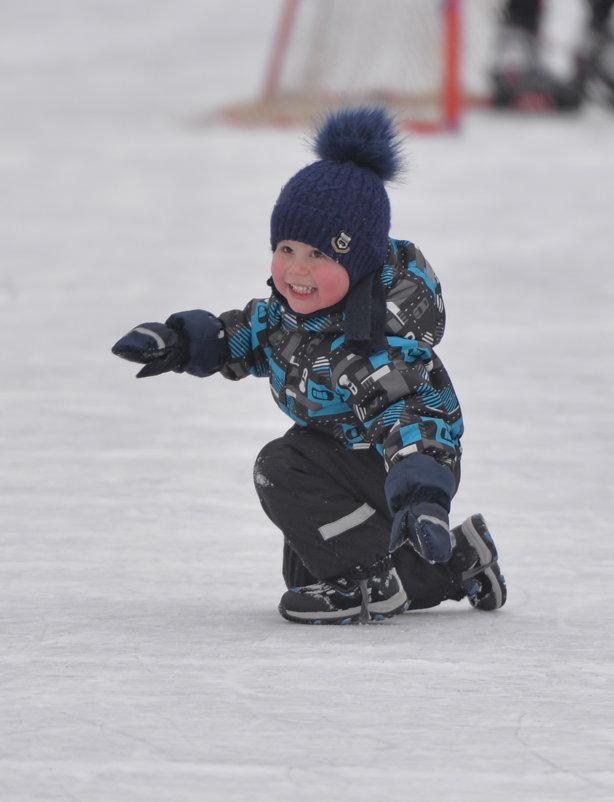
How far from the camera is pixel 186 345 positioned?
2.62 m

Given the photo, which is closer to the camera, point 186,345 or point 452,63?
point 186,345

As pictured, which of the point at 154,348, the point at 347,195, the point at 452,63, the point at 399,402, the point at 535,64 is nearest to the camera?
the point at 399,402

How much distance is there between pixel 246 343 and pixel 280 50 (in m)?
9.28

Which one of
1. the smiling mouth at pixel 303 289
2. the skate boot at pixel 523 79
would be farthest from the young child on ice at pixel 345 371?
the skate boot at pixel 523 79

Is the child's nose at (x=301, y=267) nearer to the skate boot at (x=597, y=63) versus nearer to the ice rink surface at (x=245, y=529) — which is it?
the ice rink surface at (x=245, y=529)

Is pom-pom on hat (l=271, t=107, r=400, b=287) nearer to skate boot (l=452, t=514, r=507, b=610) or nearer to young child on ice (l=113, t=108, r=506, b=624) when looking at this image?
young child on ice (l=113, t=108, r=506, b=624)

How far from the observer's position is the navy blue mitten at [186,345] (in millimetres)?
2592

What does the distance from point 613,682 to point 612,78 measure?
9.84 meters

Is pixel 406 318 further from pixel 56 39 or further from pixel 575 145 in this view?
pixel 56 39

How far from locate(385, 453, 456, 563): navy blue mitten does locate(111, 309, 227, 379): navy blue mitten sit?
467 millimetres

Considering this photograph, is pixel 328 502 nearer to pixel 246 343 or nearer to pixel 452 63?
pixel 246 343

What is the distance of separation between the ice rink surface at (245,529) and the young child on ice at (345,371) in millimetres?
88

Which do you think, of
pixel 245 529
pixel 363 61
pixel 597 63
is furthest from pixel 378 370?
pixel 597 63

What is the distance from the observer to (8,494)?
330cm
